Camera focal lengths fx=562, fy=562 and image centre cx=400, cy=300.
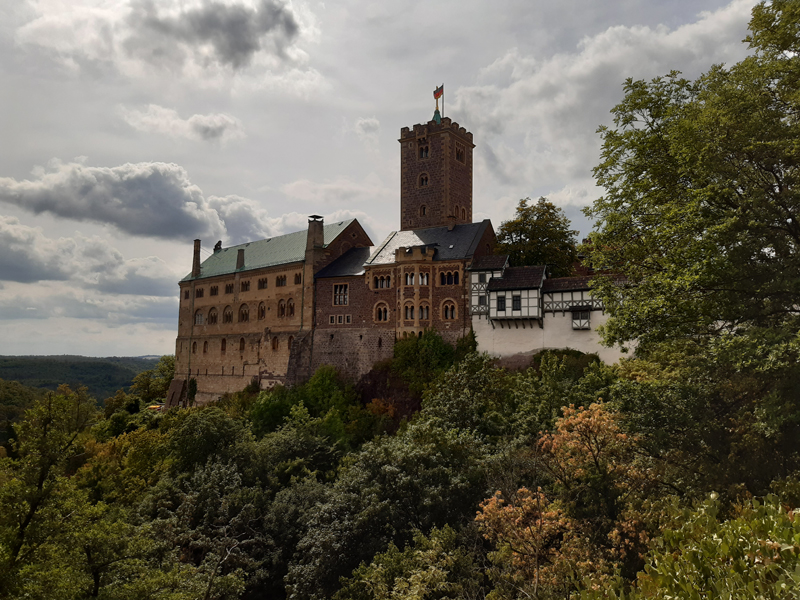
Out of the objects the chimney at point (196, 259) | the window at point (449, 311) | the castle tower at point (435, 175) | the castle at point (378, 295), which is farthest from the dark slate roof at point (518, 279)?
the chimney at point (196, 259)

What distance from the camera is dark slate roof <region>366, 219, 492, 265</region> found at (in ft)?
134

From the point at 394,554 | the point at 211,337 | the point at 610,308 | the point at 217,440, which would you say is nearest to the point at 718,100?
the point at 610,308

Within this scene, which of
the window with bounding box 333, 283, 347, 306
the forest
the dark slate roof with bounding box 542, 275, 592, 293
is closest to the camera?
the forest

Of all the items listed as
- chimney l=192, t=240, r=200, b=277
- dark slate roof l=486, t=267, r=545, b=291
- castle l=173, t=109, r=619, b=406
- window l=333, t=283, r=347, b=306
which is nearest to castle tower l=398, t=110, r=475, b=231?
castle l=173, t=109, r=619, b=406

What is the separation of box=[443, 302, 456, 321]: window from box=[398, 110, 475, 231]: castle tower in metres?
10.1

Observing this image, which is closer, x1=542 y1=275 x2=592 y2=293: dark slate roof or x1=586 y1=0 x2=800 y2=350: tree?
x1=586 y1=0 x2=800 y2=350: tree

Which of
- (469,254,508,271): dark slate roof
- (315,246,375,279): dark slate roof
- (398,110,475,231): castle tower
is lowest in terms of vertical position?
(469,254,508,271): dark slate roof

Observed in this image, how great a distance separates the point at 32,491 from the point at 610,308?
18.0 metres

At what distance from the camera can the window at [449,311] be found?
131ft

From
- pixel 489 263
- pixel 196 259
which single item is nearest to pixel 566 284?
pixel 489 263

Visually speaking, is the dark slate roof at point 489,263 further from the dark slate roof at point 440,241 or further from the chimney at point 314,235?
the chimney at point 314,235

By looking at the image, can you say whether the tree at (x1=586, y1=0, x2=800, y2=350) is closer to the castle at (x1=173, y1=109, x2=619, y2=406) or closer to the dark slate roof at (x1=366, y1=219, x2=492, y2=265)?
the castle at (x1=173, y1=109, x2=619, y2=406)

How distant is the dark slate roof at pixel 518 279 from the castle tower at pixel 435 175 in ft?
35.3

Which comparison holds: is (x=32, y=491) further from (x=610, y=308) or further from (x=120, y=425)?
(x=120, y=425)
